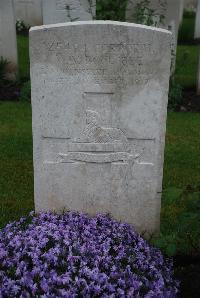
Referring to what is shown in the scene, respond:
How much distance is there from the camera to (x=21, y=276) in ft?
8.86

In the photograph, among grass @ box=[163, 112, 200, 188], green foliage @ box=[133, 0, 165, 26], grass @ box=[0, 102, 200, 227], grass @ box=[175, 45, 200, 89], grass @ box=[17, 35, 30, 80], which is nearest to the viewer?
grass @ box=[0, 102, 200, 227]

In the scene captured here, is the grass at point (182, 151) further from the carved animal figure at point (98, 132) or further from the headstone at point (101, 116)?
the carved animal figure at point (98, 132)

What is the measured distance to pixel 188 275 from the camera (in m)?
3.40

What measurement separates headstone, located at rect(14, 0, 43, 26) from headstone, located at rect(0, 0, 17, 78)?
6098 millimetres

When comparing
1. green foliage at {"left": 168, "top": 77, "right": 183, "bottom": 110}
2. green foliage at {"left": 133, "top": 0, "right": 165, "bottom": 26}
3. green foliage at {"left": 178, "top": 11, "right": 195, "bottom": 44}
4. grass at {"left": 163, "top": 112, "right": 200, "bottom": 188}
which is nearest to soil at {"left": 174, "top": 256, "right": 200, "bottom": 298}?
grass at {"left": 163, "top": 112, "right": 200, "bottom": 188}

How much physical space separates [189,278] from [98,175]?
Result: 93 cm

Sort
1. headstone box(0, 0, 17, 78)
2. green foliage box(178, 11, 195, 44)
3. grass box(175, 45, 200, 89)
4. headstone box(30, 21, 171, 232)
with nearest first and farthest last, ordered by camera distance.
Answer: headstone box(30, 21, 171, 232) → headstone box(0, 0, 17, 78) → grass box(175, 45, 200, 89) → green foliage box(178, 11, 195, 44)

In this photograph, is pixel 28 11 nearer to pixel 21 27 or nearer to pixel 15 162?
pixel 21 27

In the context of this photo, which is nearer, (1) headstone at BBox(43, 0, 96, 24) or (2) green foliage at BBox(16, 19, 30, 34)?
(1) headstone at BBox(43, 0, 96, 24)

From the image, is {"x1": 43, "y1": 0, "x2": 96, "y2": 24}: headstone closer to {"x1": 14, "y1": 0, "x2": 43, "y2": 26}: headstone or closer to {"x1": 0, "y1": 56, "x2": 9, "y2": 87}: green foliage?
{"x1": 0, "y1": 56, "x2": 9, "y2": 87}: green foliage

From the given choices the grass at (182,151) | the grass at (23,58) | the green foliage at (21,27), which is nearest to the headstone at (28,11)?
the green foliage at (21,27)

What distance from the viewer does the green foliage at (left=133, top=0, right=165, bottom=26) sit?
7.04m

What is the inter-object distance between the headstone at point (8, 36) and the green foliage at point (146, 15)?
1.94 meters

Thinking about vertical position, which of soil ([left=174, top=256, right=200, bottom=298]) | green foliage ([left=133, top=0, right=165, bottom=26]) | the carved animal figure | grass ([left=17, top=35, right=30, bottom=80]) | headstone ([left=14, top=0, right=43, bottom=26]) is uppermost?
green foliage ([left=133, top=0, right=165, bottom=26])
